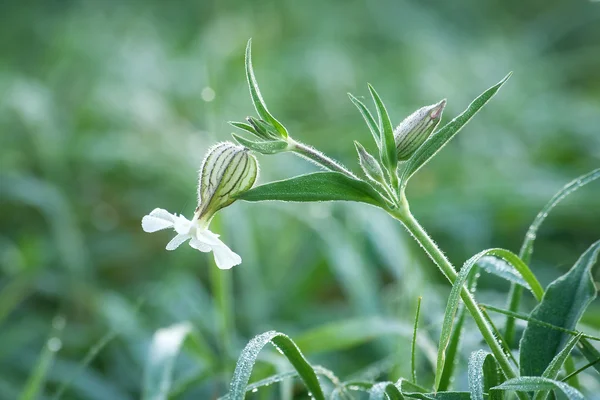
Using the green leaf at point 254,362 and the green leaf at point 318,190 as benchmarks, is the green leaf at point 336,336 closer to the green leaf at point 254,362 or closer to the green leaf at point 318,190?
the green leaf at point 254,362

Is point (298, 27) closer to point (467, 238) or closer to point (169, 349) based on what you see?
point (467, 238)

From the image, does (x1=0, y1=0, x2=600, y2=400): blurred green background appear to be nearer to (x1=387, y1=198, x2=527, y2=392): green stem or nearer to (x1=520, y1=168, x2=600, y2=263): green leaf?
(x1=520, y1=168, x2=600, y2=263): green leaf

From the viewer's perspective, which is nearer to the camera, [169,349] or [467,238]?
[169,349]

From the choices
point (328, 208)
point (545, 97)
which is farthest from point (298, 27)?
point (328, 208)

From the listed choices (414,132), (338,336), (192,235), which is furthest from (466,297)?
(338,336)

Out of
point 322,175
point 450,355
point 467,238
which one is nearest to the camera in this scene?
point 322,175

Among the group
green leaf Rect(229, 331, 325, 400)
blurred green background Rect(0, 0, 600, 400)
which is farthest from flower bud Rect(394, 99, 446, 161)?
blurred green background Rect(0, 0, 600, 400)

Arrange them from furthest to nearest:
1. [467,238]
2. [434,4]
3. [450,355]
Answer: [434,4] < [467,238] < [450,355]
